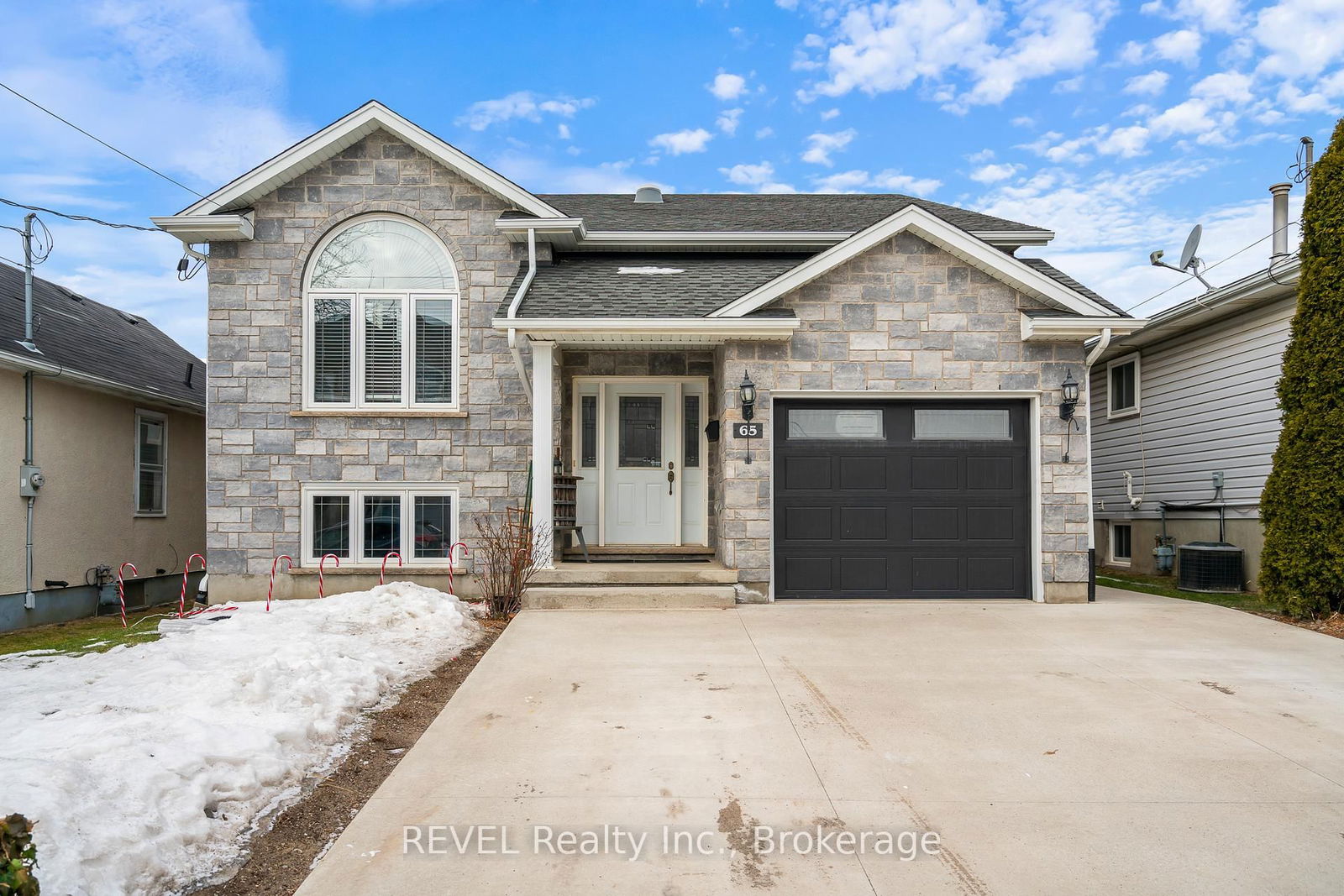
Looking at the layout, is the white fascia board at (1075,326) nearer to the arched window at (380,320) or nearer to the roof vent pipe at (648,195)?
the roof vent pipe at (648,195)

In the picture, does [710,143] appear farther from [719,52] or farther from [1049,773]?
[1049,773]

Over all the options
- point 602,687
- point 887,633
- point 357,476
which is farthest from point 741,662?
point 357,476

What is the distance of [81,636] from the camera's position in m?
8.58

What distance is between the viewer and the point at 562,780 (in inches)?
149

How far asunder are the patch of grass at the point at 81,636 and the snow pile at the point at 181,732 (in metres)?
1.00

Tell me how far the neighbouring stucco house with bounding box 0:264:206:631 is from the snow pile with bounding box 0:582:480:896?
430 centimetres

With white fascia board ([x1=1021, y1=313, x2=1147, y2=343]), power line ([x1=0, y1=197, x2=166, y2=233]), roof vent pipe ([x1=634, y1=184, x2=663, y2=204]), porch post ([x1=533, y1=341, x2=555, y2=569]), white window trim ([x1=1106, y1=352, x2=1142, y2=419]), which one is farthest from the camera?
white window trim ([x1=1106, y1=352, x2=1142, y2=419])

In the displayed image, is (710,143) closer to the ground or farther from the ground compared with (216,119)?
farther from the ground

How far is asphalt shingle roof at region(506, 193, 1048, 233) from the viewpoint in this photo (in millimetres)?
10680

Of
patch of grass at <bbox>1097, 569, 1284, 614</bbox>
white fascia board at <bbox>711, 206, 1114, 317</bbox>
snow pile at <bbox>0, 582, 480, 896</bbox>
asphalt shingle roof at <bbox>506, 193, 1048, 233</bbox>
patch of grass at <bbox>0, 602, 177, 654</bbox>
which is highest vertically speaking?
asphalt shingle roof at <bbox>506, 193, 1048, 233</bbox>

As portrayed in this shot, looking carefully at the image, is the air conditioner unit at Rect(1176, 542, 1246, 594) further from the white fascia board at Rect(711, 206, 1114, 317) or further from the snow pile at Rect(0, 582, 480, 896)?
the snow pile at Rect(0, 582, 480, 896)

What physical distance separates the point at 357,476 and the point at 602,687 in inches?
220

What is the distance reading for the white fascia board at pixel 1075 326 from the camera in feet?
27.2

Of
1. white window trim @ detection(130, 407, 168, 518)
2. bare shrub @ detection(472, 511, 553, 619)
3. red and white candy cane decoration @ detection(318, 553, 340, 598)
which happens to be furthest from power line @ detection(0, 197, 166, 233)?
bare shrub @ detection(472, 511, 553, 619)
